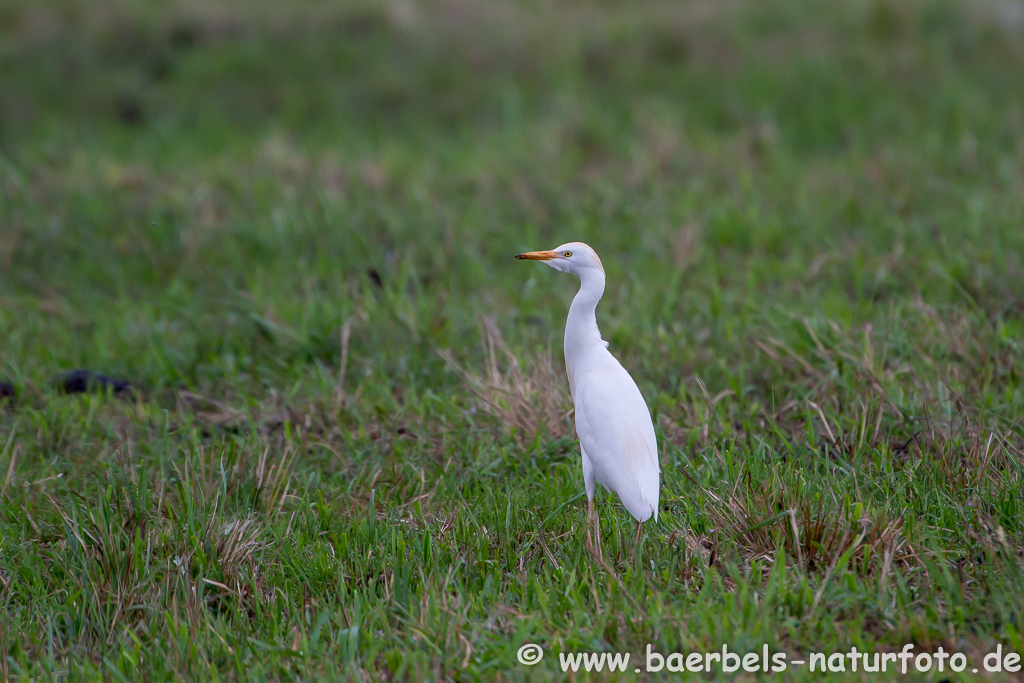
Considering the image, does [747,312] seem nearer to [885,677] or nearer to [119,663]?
[885,677]

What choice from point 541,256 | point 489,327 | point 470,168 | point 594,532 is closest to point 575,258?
point 541,256

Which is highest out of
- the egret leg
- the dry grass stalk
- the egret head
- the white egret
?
the egret head

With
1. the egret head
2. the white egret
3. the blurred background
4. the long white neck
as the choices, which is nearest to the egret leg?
the white egret

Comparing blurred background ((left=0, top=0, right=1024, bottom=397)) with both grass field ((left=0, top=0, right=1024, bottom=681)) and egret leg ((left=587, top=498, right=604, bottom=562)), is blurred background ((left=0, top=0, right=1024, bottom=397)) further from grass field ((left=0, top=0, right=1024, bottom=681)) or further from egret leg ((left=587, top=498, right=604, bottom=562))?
egret leg ((left=587, top=498, right=604, bottom=562))

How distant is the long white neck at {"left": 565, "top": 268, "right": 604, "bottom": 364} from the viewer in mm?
3057

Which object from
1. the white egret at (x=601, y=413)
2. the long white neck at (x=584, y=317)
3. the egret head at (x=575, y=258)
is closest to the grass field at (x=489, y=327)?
the white egret at (x=601, y=413)

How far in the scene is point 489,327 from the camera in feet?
14.1

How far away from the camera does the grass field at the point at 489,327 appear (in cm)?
263

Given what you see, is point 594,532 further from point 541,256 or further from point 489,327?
point 489,327

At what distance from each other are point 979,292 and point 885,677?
2.89 meters

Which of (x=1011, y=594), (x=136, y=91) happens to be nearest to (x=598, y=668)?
(x=1011, y=594)

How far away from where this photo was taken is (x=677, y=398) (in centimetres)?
406

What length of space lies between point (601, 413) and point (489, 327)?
4.71 ft

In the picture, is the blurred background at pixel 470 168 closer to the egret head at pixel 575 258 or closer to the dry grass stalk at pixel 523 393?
the dry grass stalk at pixel 523 393
